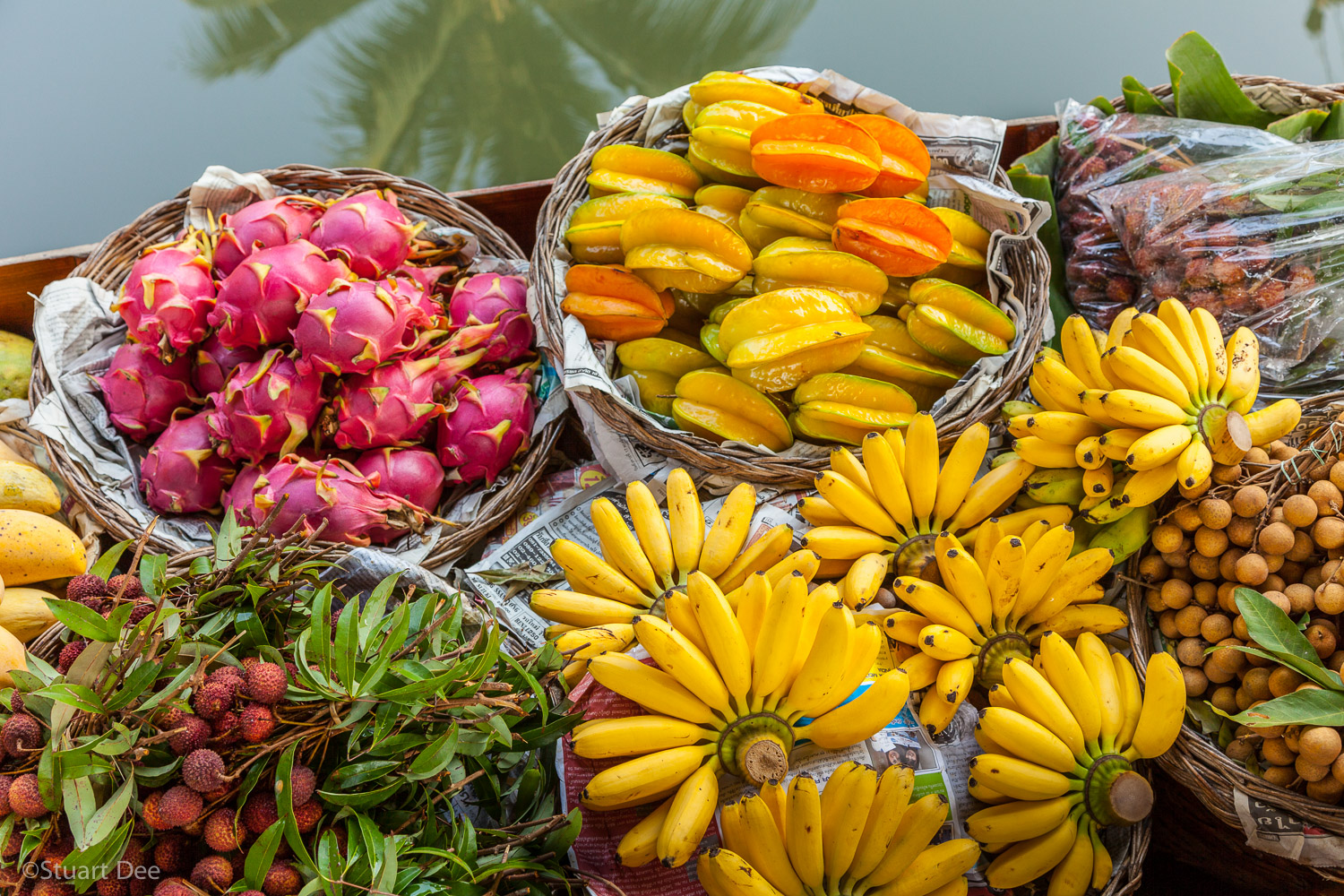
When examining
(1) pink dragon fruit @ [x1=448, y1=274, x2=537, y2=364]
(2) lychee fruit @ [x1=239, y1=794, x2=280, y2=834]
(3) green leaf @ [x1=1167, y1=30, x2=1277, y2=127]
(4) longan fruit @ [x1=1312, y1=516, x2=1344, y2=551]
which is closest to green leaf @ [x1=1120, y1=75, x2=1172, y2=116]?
(3) green leaf @ [x1=1167, y1=30, x2=1277, y2=127]

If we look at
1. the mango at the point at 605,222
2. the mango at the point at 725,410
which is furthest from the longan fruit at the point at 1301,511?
the mango at the point at 605,222

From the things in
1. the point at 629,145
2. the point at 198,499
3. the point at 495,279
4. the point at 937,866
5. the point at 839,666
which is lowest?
the point at 937,866

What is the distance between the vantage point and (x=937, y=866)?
1039mm

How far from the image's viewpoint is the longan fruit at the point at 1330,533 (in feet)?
3.62

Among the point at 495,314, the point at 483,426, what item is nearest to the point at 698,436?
the point at 483,426

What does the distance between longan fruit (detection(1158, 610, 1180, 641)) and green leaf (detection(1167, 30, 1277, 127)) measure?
3.99 feet

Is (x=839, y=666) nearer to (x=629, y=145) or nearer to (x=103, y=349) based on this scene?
(x=629, y=145)

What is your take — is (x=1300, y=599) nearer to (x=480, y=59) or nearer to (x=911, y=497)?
(x=911, y=497)

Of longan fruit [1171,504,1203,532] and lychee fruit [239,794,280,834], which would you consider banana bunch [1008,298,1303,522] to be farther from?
lychee fruit [239,794,280,834]

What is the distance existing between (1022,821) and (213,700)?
1016 mm

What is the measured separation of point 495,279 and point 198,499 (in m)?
0.76

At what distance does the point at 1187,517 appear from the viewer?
1219mm

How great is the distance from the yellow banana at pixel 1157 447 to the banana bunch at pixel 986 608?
0.13 meters

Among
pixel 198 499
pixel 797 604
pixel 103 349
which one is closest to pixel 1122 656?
pixel 797 604
